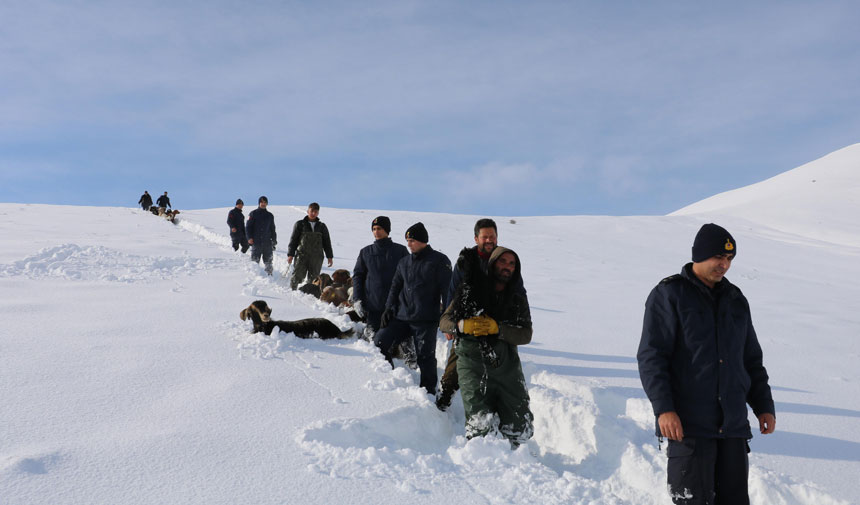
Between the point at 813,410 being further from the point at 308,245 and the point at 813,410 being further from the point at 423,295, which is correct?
the point at 308,245

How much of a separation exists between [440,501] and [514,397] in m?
1.34

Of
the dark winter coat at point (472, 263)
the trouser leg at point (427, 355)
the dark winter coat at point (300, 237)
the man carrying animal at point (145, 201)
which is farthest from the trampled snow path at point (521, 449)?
the man carrying animal at point (145, 201)

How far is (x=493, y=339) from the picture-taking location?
4.03m

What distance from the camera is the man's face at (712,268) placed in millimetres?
2646

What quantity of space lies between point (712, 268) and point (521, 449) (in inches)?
70.2

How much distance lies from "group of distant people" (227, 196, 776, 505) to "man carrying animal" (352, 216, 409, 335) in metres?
0.01

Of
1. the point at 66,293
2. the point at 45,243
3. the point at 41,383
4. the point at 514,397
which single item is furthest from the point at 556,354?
the point at 45,243

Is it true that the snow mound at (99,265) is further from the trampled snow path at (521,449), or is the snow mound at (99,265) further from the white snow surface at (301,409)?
the trampled snow path at (521,449)

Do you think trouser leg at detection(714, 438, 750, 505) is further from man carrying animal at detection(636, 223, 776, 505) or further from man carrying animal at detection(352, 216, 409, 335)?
man carrying animal at detection(352, 216, 409, 335)

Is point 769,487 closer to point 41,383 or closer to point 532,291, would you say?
point 41,383

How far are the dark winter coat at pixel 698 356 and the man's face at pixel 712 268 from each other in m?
0.04

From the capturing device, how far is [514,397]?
13.3 ft

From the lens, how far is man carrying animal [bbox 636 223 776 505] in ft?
8.59

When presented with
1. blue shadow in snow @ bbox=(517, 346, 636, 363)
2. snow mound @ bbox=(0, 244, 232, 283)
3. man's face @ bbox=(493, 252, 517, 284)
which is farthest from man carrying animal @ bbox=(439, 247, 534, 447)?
snow mound @ bbox=(0, 244, 232, 283)
